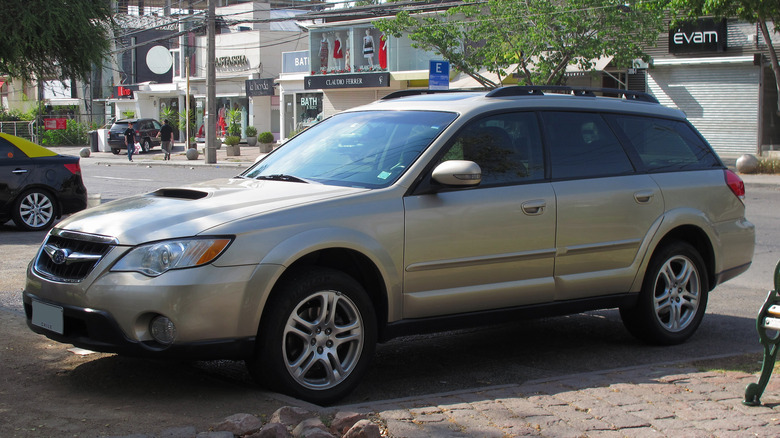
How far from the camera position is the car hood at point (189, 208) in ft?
14.8

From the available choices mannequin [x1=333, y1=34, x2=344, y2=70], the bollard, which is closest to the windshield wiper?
the bollard

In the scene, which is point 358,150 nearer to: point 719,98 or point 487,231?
point 487,231

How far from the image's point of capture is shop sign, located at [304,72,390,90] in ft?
129

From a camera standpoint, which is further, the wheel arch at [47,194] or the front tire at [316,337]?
the wheel arch at [47,194]

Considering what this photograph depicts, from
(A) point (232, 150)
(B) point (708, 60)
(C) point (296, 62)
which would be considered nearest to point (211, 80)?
(A) point (232, 150)

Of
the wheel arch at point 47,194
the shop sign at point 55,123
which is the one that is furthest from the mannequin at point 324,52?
the wheel arch at point 47,194

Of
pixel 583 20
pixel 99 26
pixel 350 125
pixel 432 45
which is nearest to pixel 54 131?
pixel 432 45

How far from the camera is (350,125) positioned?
596 cm

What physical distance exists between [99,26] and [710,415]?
11433mm

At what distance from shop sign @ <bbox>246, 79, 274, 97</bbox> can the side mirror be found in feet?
143

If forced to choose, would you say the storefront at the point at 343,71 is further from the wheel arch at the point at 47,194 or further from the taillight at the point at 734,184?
the taillight at the point at 734,184

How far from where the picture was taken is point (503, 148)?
5652 mm

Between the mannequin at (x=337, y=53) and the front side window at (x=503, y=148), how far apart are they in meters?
37.0

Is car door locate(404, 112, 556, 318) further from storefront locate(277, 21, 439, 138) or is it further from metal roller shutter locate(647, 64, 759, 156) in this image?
storefront locate(277, 21, 439, 138)
